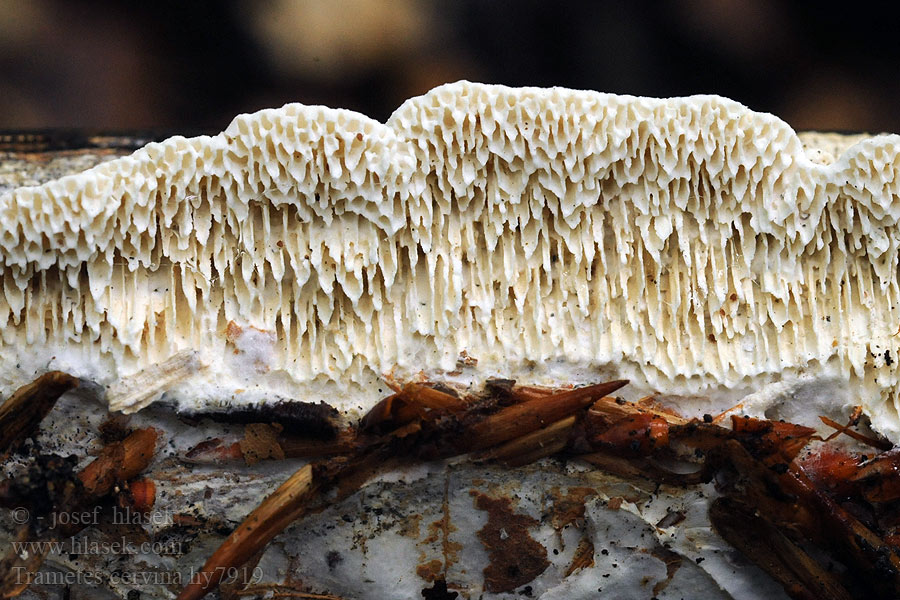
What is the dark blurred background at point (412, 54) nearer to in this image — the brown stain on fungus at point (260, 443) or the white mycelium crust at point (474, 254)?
the white mycelium crust at point (474, 254)

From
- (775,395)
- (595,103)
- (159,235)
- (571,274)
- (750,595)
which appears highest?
(595,103)

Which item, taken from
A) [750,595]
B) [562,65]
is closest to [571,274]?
[750,595]

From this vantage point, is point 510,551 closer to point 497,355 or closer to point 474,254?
point 497,355

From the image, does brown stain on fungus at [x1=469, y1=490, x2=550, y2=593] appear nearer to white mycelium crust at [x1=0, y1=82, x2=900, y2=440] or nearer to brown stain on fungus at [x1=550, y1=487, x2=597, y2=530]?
brown stain on fungus at [x1=550, y1=487, x2=597, y2=530]

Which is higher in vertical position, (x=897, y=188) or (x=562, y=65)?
(x=562, y=65)

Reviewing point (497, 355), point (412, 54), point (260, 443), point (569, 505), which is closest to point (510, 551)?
point (569, 505)

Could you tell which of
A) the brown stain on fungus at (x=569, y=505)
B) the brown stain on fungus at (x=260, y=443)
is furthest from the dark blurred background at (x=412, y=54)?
the brown stain on fungus at (x=569, y=505)

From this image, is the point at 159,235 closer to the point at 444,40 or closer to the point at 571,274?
the point at 571,274
